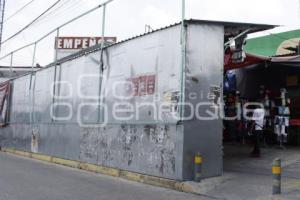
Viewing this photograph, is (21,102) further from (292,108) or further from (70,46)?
(70,46)

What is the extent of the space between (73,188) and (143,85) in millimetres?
3466

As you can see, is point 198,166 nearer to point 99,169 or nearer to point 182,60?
point 182,60

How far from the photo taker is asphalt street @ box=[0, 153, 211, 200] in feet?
31.9

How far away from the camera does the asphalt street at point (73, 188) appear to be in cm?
973

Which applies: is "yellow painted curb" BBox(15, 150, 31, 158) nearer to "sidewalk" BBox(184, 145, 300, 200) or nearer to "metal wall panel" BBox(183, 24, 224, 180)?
"sidewalk" BBox(184, 145, 300, 200)

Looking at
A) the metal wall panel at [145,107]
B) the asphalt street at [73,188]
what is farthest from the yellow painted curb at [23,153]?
the asphalt street at [73,188]

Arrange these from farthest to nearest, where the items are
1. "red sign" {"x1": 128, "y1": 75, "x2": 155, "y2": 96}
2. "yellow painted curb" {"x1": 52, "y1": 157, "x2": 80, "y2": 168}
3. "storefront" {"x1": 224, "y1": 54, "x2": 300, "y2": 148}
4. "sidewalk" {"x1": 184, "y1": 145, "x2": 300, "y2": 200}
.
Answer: "yellow painted curb" {"x1": 52, "y1": 157, "x2": 80, "y2": 168} < "storefront" {"x1": 224, "y1": 54, "x2": 300, "y2": 148} < "red sign" {"x1": 128, "y1": 75, "x2": 155, "y2": 96} < "sidewalk" {"x1": 184, "y1": 145, "x2": 300, "y2": 200}

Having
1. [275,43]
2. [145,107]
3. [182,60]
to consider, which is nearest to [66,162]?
[145,107]

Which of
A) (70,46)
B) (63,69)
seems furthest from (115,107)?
(70,46)

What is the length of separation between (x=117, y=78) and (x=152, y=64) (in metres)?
1.92

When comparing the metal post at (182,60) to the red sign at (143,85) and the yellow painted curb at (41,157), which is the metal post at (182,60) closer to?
the red sign at (143,85)

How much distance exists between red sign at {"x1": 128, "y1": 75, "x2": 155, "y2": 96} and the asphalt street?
2.37 meters

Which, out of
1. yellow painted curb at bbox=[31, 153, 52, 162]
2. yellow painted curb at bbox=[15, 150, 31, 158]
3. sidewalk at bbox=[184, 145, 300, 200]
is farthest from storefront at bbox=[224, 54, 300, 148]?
yellow painted curb at bbox=[15, 150, 31, 158]

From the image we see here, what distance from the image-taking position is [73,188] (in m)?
10.9
